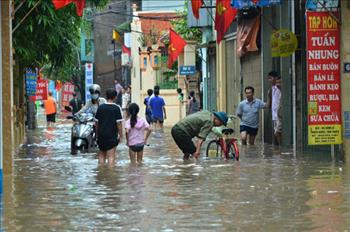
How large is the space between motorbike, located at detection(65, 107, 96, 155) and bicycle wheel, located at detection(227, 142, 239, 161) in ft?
14.6

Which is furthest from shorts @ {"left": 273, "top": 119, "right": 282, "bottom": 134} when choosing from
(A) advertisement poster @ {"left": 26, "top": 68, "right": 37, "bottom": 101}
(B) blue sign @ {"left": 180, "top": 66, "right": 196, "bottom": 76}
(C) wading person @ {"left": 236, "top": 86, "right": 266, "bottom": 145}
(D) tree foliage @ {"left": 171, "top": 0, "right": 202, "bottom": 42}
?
(D) tree foliage @ {"left": 171, "top": 0, "right": 202, "bottom": 42}

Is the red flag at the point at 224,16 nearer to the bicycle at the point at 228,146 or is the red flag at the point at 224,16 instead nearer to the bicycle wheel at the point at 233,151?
the bicycle at the point at 228,146

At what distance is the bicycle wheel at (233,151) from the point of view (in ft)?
57.4

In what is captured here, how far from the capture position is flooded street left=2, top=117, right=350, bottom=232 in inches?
374

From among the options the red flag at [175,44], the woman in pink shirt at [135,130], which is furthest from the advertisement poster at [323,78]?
the red flag at [175,44]

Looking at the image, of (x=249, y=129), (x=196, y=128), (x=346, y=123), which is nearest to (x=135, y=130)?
(x=196, y=128)

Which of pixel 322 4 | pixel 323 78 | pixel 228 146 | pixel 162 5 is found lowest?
pixel 228 146

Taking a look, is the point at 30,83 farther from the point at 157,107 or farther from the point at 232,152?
the point at 232,152

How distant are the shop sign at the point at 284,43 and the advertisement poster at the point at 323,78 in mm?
3040

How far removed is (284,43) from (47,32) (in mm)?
5415

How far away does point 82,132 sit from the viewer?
68.0 ft

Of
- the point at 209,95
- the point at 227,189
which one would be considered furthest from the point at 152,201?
the point at 209,95

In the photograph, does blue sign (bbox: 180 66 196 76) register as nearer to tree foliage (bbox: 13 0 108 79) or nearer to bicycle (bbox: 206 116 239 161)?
tree foliage (bbox: 13 0 108 79)

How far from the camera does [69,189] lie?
12.8m
